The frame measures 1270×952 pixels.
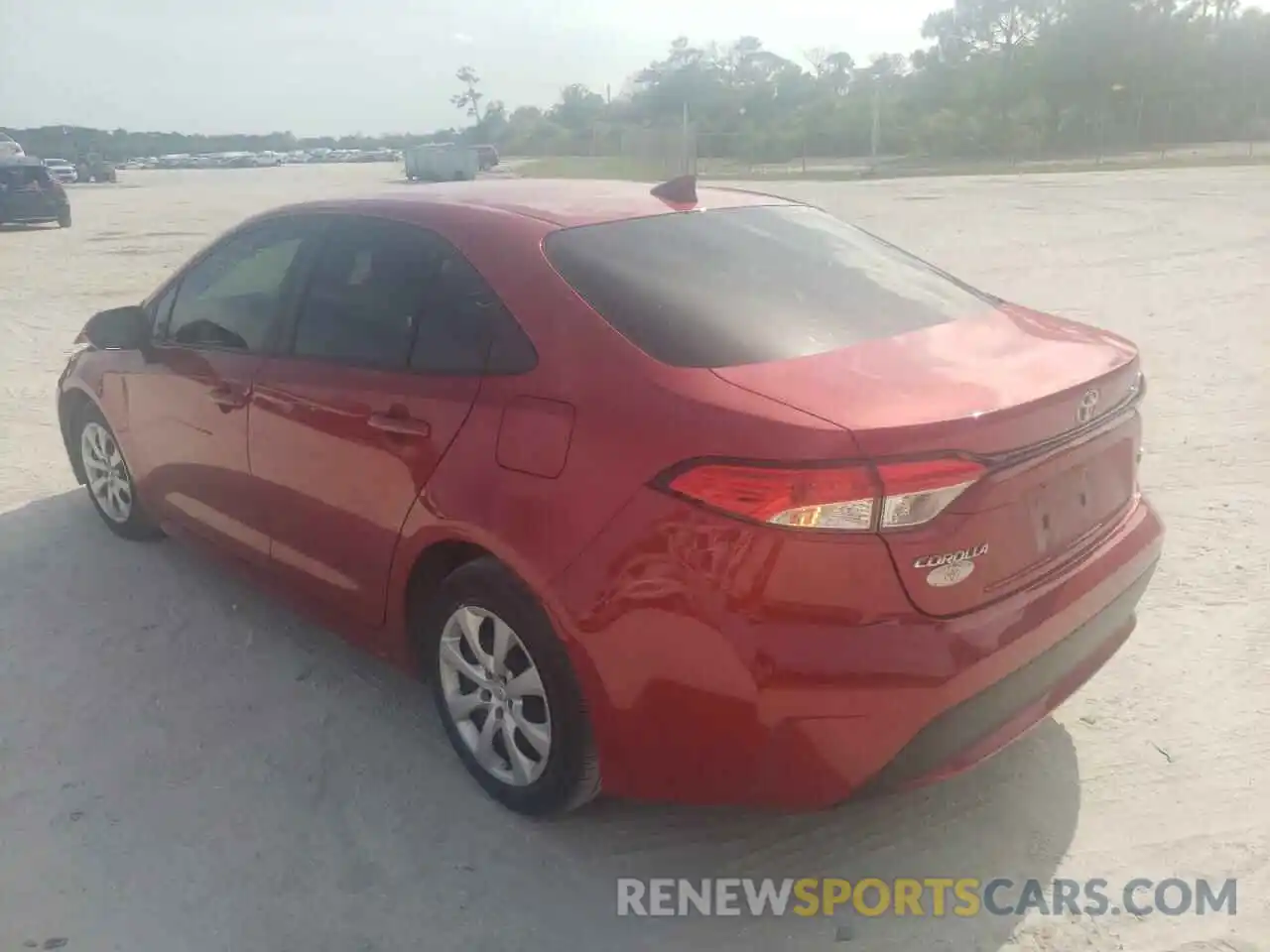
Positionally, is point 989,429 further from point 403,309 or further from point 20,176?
point 20,176

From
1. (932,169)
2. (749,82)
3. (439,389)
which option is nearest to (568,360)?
(439,389)

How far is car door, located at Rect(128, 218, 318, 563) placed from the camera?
3600mm

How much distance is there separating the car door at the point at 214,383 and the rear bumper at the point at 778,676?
5.64 feet

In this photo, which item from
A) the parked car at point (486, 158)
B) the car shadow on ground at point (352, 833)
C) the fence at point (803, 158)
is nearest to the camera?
the car shadow on ground at point (352, 833)

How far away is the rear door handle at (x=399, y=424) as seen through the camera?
2.83 meters

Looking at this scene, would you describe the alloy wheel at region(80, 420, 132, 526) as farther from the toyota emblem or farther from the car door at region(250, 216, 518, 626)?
the toyota emblem

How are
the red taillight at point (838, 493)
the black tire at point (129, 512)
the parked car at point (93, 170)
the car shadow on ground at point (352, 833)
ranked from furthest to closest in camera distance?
1. the parked car at point (93, 170)
2. the black tire at point (129, 512)
3. the car shadow on ground at point (352, 833)
4. the red taillight at point (838, 493)

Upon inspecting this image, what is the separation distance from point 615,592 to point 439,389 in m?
0.83

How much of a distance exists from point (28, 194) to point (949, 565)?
72.2ft

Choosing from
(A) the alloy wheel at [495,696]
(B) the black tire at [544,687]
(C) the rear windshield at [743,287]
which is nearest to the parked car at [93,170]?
(C) the rear windshield at [743,287]

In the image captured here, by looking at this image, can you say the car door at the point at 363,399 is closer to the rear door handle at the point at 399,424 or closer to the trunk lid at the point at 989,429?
the rear door handle at the point at 399,424

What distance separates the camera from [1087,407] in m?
2.55

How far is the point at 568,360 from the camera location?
2551 millimetres

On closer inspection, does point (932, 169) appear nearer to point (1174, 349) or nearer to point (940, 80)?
point (940, 80)
